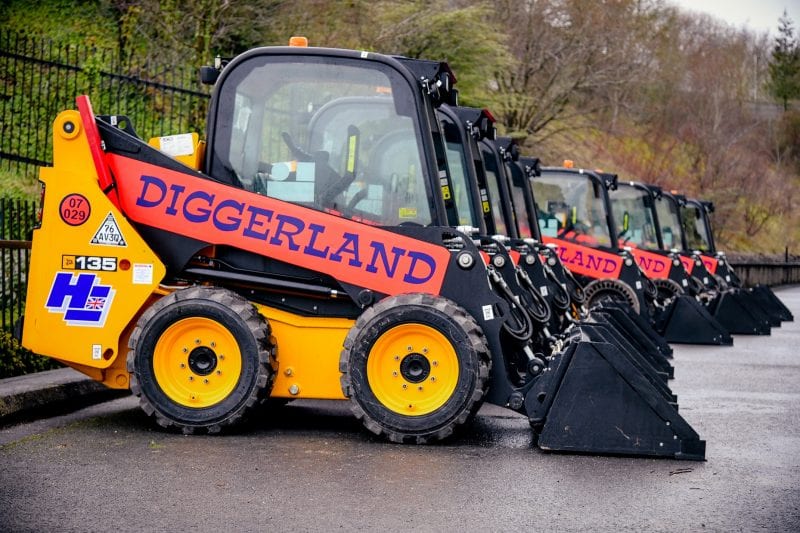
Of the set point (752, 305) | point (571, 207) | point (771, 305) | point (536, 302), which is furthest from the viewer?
point (771, 305)

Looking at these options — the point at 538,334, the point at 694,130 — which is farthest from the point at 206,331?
the point at 694,130

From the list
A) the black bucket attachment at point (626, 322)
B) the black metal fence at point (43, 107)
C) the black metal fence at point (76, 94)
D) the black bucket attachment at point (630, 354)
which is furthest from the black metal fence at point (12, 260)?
the black bucket attachment at point (626, 322)

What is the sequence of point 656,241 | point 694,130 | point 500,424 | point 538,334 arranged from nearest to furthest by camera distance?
point 500,424 < point 538,334 < point 656,241 < point 694,130

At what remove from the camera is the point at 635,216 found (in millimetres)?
21891

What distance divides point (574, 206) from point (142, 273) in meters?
12.5

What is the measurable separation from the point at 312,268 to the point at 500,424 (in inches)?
79.2

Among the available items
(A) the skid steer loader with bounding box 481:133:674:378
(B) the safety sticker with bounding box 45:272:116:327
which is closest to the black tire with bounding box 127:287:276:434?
(B) the safety sticker with bounding box 45:272:116:327

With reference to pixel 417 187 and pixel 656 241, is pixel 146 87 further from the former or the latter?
pixel 656 241

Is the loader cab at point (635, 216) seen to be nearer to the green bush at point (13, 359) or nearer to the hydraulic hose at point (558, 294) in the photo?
the hydraulic hose at point (558, 294)

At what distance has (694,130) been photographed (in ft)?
182

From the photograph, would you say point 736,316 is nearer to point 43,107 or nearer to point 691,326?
point 691,326

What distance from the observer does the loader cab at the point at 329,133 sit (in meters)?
8.55

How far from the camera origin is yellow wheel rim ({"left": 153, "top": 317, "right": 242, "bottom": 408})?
820 cm

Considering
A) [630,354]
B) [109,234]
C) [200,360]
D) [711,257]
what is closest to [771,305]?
[711,257]
